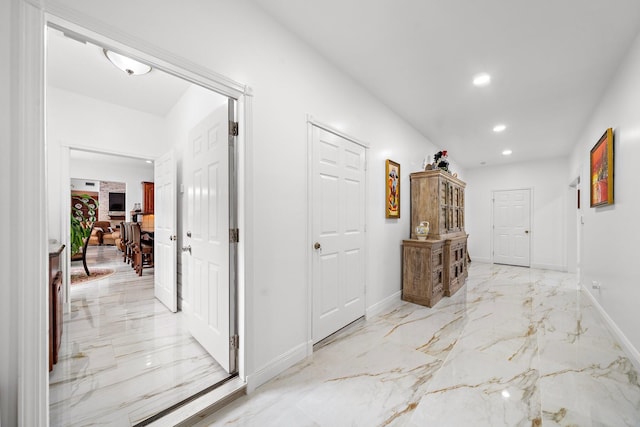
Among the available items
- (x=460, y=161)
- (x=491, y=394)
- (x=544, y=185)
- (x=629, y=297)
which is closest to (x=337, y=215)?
(x=491, y=394)

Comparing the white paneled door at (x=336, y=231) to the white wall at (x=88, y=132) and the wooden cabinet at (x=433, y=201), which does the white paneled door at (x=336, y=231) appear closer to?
the wooden cabinet at (x=433, y=201)

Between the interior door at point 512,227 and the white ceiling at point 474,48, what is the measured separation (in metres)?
3.03

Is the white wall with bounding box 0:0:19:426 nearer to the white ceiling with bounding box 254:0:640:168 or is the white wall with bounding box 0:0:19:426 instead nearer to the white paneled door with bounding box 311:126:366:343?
the white ceiling with bounding box 254:0:640:168

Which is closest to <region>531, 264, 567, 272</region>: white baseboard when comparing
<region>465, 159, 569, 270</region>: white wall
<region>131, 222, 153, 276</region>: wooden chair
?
<region>465, 159, 569, 270</region>: white wall

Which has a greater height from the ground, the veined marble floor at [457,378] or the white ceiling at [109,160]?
the white ceiling at [109,160]

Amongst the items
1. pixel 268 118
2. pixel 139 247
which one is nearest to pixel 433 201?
pixel 268 118

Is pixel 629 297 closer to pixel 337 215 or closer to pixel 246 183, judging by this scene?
pixel 337 215

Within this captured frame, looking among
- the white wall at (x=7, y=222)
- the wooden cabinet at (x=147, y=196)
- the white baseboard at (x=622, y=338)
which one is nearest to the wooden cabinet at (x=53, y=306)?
the white wall at (x=7, y=222)

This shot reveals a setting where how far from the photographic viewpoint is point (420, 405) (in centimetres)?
158

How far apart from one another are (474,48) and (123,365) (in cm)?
381

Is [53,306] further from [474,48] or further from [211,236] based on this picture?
[474,48]

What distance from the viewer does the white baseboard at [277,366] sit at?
1729 millimetres

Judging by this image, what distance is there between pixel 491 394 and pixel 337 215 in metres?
1.71

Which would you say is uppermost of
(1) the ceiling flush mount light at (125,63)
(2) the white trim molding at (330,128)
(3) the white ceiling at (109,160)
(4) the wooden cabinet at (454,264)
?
(3) the white ceiling at (109,160)
